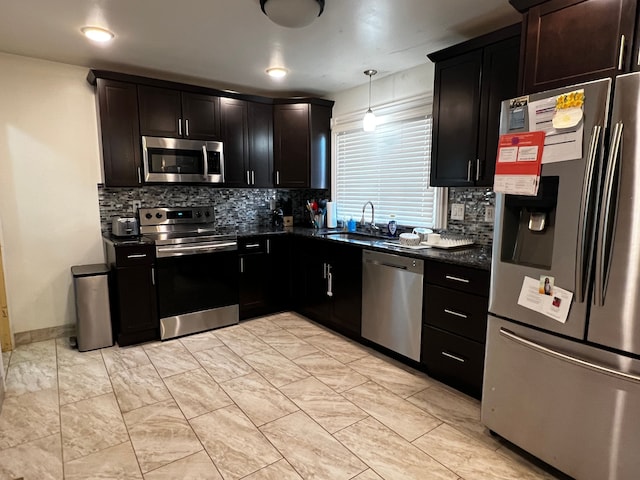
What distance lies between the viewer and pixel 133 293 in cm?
321

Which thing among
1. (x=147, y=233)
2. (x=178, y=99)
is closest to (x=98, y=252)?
(x=147, y=233)

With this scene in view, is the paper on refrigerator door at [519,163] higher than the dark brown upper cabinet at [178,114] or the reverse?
the reverse

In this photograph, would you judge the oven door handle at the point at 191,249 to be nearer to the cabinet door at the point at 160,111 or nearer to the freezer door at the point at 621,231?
the cabinet door at the point at 160,111

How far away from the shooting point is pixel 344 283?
3.37 metres

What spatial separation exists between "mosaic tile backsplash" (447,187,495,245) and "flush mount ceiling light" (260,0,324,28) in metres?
1.74

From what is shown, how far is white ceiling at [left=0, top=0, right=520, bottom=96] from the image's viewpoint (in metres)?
2.26

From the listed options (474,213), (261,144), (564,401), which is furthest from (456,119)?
(261,144)

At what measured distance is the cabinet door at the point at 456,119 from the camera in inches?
101

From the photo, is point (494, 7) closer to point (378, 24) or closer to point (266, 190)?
point (378, 24)

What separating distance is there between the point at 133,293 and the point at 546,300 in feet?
10.1

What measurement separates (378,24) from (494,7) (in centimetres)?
71

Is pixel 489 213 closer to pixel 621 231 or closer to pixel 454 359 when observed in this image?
pixel 454 359

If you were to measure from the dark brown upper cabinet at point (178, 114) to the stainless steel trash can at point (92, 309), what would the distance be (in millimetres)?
1393

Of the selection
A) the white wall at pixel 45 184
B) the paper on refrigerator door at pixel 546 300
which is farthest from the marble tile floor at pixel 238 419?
the paper on refrigerator door at pixel 546 300
